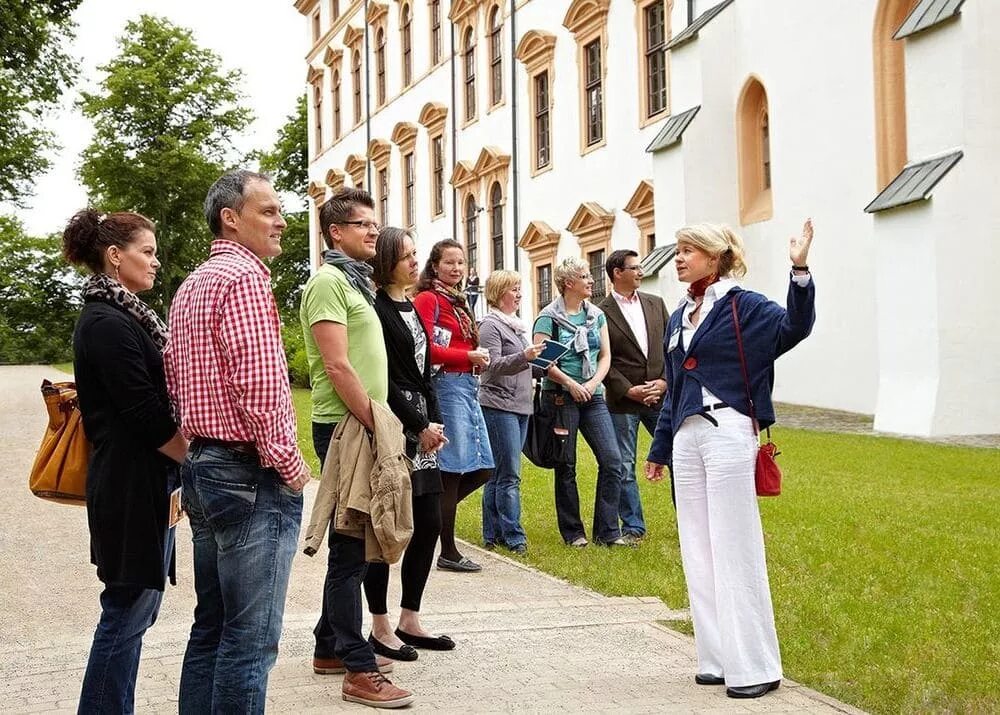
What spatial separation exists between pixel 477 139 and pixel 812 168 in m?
14.4

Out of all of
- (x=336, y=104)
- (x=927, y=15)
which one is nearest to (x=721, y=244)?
(x=927, y=15)

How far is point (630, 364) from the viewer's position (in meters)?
9.86

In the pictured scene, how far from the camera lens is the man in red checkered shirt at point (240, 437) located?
405 cm

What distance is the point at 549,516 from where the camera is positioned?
11328 mm

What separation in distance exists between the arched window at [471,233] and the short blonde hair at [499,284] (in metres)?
26.3

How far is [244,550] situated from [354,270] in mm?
1801

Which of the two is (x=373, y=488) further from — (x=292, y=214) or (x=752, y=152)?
(x=292, y=214)

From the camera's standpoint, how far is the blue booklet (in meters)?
9.59

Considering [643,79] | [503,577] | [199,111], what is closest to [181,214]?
[199,111]

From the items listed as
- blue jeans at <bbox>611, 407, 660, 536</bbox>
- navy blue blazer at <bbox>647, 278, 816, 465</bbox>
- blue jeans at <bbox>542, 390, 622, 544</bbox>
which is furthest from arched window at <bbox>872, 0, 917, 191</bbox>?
navy blue blazer at <bbox>647, 278, 816, 465</bbox>

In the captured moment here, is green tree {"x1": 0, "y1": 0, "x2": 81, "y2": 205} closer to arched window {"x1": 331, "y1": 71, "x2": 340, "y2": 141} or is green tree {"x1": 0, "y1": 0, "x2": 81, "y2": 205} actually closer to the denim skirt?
arched window {"x1": 331, "y1": 71, "x2": 340, "y2": 141}

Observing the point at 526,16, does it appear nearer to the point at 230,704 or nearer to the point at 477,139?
the point at 477,139

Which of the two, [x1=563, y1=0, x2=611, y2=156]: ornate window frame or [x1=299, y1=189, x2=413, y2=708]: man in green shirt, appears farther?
[x1=563, y1=0, x2=611, y2=156]: ornate window frame

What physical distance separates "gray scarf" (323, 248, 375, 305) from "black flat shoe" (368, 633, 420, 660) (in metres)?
1.53
